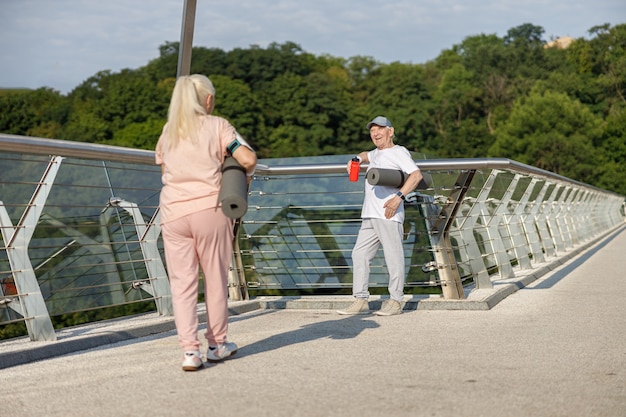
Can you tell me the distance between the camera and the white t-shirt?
8.70m

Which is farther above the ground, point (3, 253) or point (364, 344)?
point (3, 253)

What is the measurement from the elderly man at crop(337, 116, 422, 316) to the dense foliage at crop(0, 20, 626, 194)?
3133 inches

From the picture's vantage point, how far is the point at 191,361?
561 centimetres

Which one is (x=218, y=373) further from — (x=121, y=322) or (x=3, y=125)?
(x=3, y=125)

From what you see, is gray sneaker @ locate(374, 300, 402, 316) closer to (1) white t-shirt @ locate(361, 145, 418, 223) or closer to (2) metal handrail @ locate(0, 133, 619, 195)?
(1) white t-shirt @ locate(361, 145, 418, 223)

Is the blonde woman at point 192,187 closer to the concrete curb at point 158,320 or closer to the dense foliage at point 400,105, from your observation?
the concrete curb at point 158,320

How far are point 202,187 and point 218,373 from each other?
0.99 m

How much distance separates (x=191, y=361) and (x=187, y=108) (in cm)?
133

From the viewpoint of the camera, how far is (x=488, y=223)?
11422mm

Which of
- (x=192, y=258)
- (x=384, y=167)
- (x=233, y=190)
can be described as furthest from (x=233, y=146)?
(x=384, y=167)

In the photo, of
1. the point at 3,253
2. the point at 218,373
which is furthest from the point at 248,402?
the point at 3,253

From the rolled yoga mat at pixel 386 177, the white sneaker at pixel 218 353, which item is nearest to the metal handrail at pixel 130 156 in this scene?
the rolled yoga mat at pixel 386 177

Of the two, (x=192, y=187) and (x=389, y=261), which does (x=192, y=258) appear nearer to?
(x=192, y=187)

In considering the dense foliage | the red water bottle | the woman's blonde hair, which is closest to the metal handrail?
the red water bottle
